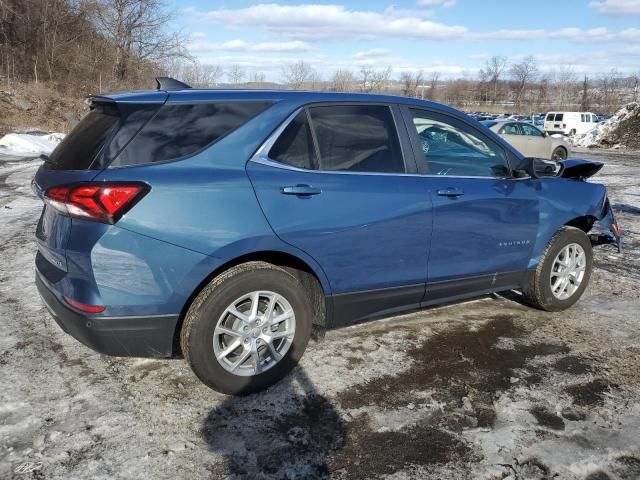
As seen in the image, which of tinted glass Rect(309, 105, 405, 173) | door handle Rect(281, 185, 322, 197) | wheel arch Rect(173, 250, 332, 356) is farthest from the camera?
tinted glass Rect(309, 105, 405, 173)

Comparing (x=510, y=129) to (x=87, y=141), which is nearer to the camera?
(x=87, y=141)

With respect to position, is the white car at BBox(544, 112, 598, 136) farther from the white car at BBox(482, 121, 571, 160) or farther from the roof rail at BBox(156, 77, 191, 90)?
the roof rail at BBox(156, 77, 191, 90)

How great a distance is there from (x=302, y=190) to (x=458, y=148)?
163cm

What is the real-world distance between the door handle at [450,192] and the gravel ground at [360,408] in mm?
1139

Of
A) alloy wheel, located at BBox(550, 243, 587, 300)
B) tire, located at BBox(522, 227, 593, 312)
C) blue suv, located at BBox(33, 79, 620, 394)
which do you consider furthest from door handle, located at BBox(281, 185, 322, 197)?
alloy wheel, located at BBox(550, 243, 587, 300)

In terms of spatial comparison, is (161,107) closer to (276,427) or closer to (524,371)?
(276,427)

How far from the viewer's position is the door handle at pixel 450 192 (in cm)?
382

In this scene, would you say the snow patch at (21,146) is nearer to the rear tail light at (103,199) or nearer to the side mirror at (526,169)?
the rear tail light at (103,199)

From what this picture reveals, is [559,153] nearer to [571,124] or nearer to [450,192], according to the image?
[571,124]

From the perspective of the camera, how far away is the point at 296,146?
3336 mm

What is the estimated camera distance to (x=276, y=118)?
10.7ft

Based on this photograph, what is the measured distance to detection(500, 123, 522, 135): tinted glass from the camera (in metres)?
19.2

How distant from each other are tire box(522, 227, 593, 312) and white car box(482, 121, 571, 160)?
15.0 meters

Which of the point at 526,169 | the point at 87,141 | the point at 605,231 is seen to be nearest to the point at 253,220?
the point at 87,141
